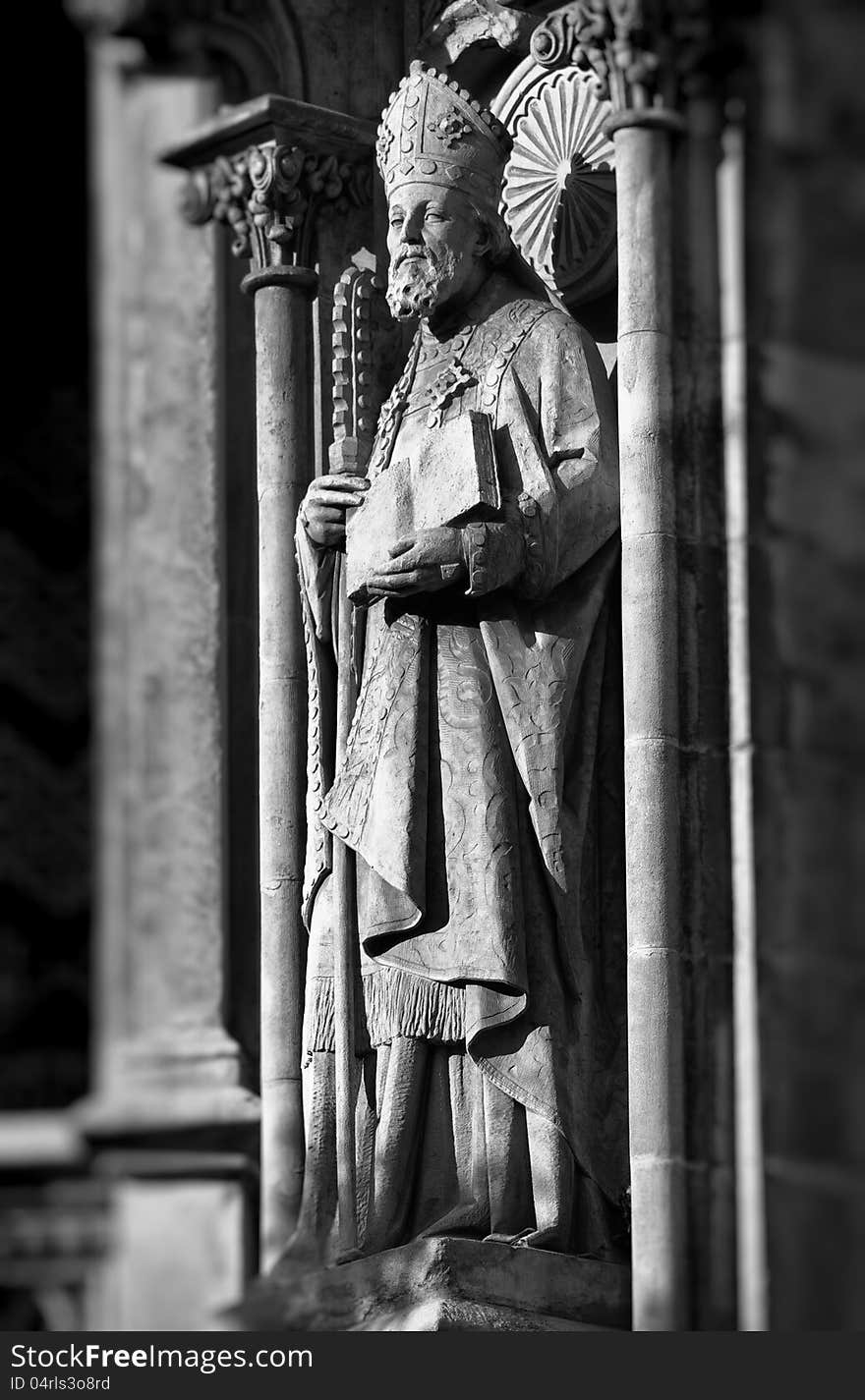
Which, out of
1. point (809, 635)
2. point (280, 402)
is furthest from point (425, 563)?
point (809, 635)

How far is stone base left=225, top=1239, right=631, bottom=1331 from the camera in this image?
13.0 meters

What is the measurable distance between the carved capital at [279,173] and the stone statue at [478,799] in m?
0.82

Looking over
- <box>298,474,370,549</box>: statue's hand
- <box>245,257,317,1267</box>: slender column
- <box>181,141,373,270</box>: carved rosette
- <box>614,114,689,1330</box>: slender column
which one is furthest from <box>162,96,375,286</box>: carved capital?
<box>614,114,689,1330</box>: slender column

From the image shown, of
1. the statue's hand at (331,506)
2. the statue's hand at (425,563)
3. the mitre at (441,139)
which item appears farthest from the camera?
the statue's hand at (331,506)

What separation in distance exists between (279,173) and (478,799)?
2.30 meters

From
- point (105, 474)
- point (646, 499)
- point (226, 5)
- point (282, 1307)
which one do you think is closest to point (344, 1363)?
point (282, 1307)

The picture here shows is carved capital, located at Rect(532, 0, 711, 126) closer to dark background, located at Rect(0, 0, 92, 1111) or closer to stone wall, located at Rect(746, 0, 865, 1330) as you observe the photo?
stone wall, located at Rect(746, 0, 865, 1330)

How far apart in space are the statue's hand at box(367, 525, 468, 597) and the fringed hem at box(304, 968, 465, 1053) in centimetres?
106

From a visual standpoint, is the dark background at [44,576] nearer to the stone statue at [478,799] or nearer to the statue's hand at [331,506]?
the statue's hand at [331,506]

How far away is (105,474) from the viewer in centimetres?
1515

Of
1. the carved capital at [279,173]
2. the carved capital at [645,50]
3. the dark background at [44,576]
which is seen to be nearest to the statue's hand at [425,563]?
the carved capital at [645,50]

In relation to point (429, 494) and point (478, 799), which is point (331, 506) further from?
point (478, 799)

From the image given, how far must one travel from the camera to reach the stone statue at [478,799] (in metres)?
13.3

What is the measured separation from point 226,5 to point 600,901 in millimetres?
3208
